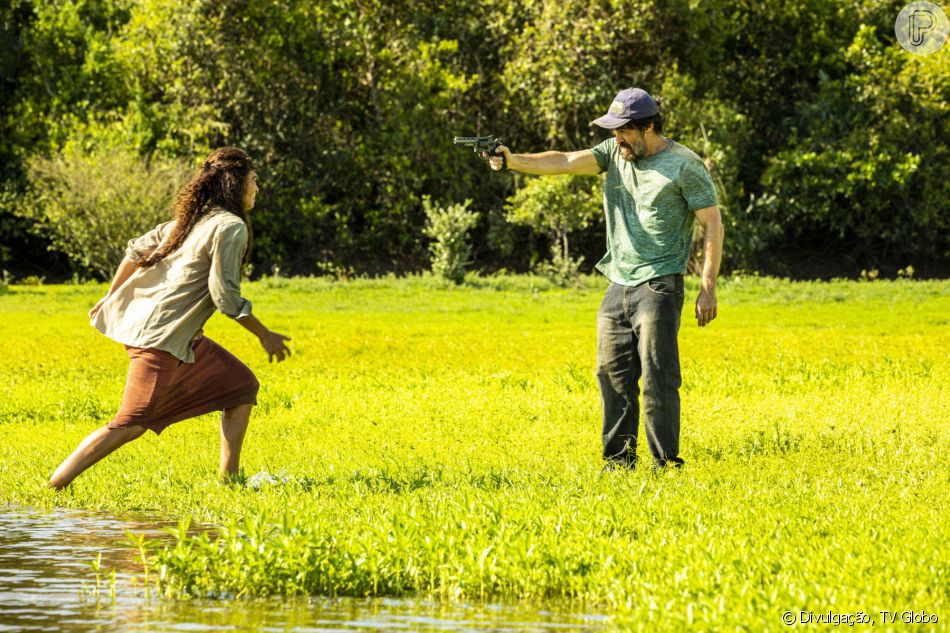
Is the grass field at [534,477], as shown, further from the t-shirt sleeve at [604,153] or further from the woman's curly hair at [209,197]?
the t-shirt sleeve at [604,153]

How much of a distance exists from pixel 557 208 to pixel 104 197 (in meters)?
9.69

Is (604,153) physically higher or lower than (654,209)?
higher

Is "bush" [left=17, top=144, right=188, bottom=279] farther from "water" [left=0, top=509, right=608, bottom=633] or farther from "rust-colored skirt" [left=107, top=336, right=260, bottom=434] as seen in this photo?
"water" [left=0, top=509, right=608, bottom=633]

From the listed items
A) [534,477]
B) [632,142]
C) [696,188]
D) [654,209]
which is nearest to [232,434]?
[534,477]

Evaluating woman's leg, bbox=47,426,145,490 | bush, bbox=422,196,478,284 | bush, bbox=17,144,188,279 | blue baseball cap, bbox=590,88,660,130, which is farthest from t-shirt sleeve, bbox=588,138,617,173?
bush, bbox=17,144,188,279

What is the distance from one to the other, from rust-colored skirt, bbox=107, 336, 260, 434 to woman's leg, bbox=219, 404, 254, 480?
6 centimetres

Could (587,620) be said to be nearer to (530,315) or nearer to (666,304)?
(666,304)

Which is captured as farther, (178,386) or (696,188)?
(696,188)

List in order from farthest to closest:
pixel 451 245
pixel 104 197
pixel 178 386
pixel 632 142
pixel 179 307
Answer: pixel 104 197
pixel 451 245
pixel 632 142
pixel 178 386
pixel 179 307

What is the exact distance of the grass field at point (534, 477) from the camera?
242 inches

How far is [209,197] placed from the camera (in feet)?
27.8

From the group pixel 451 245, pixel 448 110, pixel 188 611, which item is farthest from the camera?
pixel 448 110

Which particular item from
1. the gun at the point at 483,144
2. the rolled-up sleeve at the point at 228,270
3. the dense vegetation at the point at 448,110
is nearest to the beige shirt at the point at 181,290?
the rolled-up sleeve at the point at 228,270

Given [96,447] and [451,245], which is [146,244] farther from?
[451,245]
